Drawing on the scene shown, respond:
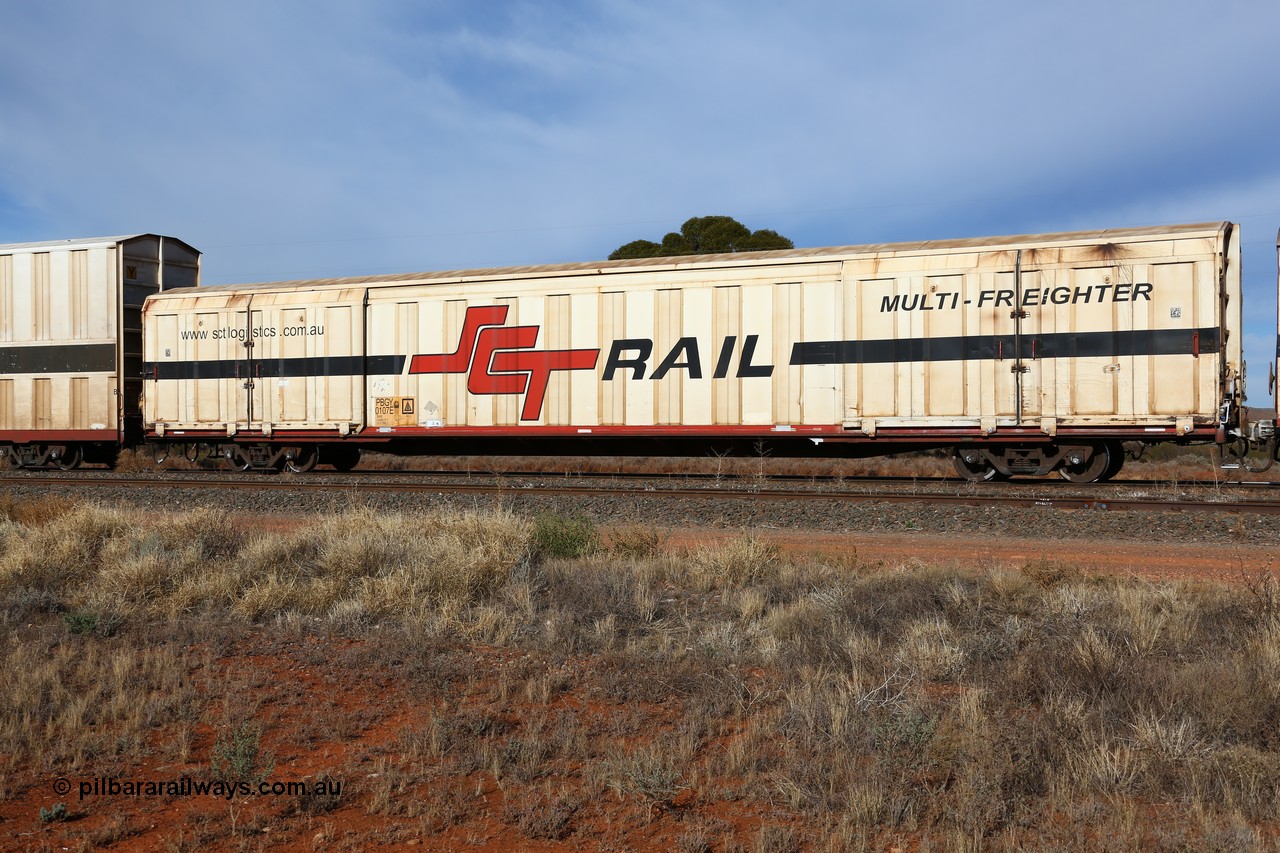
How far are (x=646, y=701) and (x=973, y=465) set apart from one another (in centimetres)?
1208

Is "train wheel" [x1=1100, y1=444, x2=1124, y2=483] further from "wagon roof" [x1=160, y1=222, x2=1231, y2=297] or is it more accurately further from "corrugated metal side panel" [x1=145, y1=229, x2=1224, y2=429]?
"wagon roof" [x1=160, y1=222, x2=1231, y2=297]

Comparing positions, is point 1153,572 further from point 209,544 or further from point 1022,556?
point 209,544

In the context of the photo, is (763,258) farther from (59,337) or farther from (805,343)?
(59,337)

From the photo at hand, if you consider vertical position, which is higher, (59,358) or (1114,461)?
(59,358)

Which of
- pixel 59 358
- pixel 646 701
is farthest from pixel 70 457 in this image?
pixel 646 701

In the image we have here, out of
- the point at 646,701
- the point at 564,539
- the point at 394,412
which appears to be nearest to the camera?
the point at 646,701

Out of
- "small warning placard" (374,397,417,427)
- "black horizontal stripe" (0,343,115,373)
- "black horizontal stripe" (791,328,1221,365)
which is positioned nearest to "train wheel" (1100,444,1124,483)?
"black horizontal stripe" (791,328,1221,365)

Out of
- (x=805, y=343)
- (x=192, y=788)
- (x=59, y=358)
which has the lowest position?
(x=192, y=788)

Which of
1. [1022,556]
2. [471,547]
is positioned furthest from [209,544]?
[1022,556]

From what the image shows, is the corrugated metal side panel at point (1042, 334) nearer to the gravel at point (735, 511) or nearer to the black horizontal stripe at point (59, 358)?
the gravel at point (735, 511)

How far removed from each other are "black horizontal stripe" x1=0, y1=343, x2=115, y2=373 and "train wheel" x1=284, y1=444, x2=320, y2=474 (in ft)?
15.1

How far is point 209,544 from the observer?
919 centimetres

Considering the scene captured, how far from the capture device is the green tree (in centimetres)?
3681

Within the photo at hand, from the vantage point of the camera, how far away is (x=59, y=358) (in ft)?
65.3
